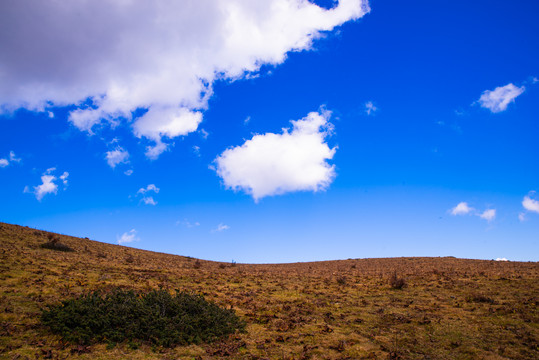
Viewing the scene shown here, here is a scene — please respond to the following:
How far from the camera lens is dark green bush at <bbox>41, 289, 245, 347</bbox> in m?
10.7

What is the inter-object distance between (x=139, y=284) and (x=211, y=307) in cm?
802

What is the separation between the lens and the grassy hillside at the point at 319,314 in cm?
1041

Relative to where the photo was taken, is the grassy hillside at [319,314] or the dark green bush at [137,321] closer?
the grassy hillside at [319,314]

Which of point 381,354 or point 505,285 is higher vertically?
point 505,285

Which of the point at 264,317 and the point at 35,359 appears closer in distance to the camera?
the point at 35,359

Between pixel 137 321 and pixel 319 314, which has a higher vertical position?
pixel 137 321

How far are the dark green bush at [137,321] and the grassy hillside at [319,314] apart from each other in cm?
43

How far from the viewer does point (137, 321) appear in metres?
11.6

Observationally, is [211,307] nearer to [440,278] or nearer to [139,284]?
[139,284]

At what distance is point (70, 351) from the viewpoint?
31.4ft

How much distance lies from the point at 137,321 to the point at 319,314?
9.50 metres

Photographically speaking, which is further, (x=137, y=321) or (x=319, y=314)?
(x=319, y=314)

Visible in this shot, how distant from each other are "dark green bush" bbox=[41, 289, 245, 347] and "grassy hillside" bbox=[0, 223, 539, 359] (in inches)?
17.0

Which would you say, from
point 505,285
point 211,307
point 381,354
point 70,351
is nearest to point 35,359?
point 70,351
